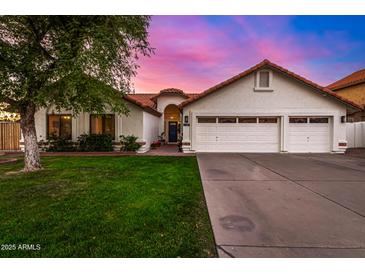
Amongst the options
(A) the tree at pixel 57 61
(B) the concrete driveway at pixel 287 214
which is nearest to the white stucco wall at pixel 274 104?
(A) the tree at pixel 57 61

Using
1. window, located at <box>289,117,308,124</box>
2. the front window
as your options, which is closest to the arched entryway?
the front window

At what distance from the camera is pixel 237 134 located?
41.1 feet

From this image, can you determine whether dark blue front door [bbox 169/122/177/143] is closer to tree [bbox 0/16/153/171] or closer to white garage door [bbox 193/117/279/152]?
white garage door [bbox 193/117/279/152]

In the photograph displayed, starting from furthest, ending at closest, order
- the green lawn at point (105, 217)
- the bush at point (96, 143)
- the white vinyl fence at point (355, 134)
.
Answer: the white vinyl fence at point (355, 134) → the bush at point (96, 143) → the green lawn at point (105, 217)

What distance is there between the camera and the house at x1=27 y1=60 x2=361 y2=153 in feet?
40.1

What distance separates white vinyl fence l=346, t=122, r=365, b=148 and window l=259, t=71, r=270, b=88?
7.73 meters

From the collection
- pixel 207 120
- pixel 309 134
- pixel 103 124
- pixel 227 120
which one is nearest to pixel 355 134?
pixel 309 134

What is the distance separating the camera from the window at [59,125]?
1255 cm

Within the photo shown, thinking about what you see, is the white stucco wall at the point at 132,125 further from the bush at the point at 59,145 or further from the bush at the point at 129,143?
the bush at the point at 59,145

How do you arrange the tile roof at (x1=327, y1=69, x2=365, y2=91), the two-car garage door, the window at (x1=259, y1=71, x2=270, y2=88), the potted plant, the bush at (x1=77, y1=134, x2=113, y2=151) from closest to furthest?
the bush at (x1=77, y1=134, x2=113, y2=151) < the window at (x1=259, y1=71, x2=270, y2=88) < the two-car garage door < the tile roof at (x1=327, y1=69, x2=365, y2=91) < the potted plant

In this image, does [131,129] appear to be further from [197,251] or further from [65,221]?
[197,251]

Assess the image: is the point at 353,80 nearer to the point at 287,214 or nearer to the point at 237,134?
the point at 237,134

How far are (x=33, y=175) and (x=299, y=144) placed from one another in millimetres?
13533

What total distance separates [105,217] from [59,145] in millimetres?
10597
